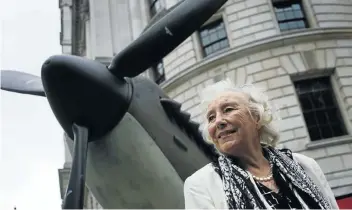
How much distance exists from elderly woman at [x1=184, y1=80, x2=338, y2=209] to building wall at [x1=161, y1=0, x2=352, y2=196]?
1109 cm

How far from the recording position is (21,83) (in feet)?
21.3

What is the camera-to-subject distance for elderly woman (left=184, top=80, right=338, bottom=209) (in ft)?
6.81

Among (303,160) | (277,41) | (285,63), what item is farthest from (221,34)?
(303,160)

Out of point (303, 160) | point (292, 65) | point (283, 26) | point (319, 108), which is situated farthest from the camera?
point (283, 26)

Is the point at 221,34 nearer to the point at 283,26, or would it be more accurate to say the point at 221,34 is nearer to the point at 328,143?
the point at 283,26

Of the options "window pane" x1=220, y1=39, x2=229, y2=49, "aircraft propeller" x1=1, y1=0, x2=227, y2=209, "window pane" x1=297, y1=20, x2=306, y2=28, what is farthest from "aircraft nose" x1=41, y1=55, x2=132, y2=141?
"window pane" x1=297, y1=20, x2=306, y2=28

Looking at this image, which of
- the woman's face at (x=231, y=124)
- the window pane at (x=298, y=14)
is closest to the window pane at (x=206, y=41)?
the window pane at (x=298, y=14)

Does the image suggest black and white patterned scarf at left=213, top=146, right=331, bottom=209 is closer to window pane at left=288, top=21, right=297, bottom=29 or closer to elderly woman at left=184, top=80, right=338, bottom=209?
elderly woman at left=184, top=80, right=338, bottom=209

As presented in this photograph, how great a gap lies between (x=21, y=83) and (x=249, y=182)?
5143 millimetres

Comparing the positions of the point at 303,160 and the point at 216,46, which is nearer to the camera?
the point at 303,160

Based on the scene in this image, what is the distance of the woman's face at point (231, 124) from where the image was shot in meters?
2.34

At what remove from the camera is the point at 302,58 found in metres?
14.7

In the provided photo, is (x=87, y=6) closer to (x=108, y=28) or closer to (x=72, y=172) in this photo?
(x=108, y=28)

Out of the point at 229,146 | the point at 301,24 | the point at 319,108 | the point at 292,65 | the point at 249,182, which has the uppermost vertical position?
the point at 301,24
